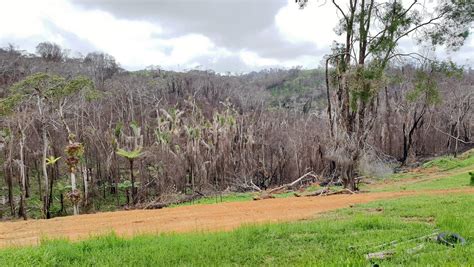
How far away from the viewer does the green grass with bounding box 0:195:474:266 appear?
5714 mm

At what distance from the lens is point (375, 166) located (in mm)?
20172

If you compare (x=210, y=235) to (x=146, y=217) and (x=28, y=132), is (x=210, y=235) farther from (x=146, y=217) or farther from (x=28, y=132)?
(x=28, y=132)

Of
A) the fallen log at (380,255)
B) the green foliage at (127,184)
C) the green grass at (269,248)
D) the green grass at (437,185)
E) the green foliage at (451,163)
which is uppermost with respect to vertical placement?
the fallen log at (380,255)

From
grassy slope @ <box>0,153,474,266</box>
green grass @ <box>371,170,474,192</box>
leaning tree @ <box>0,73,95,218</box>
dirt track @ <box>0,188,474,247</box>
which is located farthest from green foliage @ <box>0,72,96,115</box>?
grassy slope @ <box>0,153,474,266</box>

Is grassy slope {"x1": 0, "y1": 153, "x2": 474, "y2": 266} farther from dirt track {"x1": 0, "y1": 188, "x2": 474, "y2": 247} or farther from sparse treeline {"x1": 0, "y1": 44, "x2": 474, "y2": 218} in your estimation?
sparse treeline {"x1": 0, "y1": 44, "x2": 474, "y2": 218}

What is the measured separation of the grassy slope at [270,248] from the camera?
18.9 ft

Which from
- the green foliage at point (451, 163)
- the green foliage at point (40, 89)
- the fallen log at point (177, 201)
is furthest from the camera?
the green foliage at point (451, 163)

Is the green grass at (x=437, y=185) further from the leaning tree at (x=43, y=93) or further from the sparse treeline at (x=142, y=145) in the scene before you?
the leaning tree at (x=43, y=93)

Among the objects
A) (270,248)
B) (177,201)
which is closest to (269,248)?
(270,248)

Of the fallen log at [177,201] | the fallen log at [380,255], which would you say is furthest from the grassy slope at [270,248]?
the fallen log at [177,201]

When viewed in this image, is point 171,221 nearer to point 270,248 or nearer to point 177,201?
point 270,248

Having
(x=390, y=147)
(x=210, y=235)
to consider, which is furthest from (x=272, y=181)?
(x=210, y=235)

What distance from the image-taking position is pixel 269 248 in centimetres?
687

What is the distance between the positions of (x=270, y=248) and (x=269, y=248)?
15 mm
